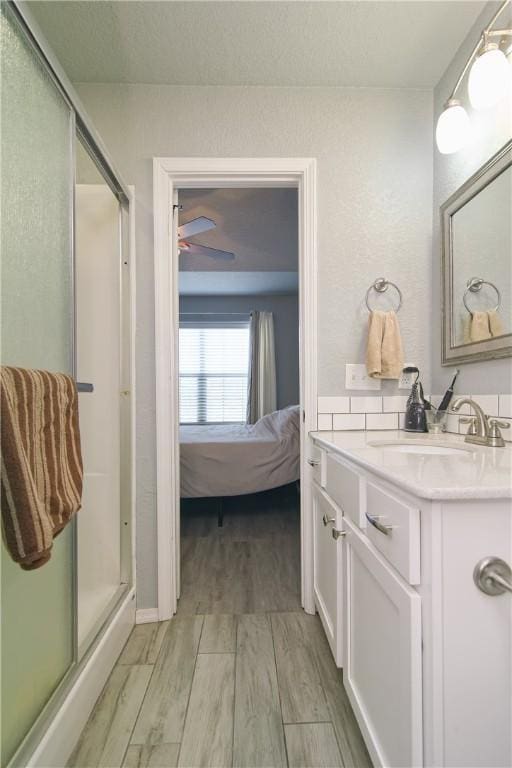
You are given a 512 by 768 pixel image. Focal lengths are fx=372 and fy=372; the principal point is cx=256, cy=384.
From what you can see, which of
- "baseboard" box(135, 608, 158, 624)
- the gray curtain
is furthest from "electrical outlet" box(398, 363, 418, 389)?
the gray curtain

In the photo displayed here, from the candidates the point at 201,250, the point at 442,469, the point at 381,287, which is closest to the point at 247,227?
the point at 201,250

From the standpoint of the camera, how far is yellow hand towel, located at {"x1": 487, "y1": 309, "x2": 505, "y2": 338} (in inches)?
50.8

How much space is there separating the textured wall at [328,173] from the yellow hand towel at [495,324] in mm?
400

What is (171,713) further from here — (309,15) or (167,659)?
(309,15)

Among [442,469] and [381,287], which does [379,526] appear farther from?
[381,287]

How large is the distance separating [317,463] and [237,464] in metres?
1.44

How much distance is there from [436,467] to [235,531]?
7.13 ft

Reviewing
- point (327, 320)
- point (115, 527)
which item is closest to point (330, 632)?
point (115, 527)

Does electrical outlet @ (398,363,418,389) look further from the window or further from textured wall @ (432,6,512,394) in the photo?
the window

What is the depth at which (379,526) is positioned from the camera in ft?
2.76

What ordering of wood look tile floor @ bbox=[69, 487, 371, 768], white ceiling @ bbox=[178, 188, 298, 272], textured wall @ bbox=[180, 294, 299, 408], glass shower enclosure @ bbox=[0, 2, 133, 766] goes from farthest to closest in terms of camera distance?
textured wall @ bbox=[180, 294, 299, 408]
white ceiling @ bbox=[178, 188, 298, 272]
wood look tile floor @ bbox=[69, 487, 371, 768]
glass shower enclosure @ bbox=[0, 2, 133, 766]

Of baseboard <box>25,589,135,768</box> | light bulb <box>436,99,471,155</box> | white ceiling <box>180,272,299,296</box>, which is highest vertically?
white ceiling <box>180,272,299,296</box>

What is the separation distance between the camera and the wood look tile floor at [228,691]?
3.42 ft

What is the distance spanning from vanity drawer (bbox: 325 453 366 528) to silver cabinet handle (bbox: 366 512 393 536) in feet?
0.24
